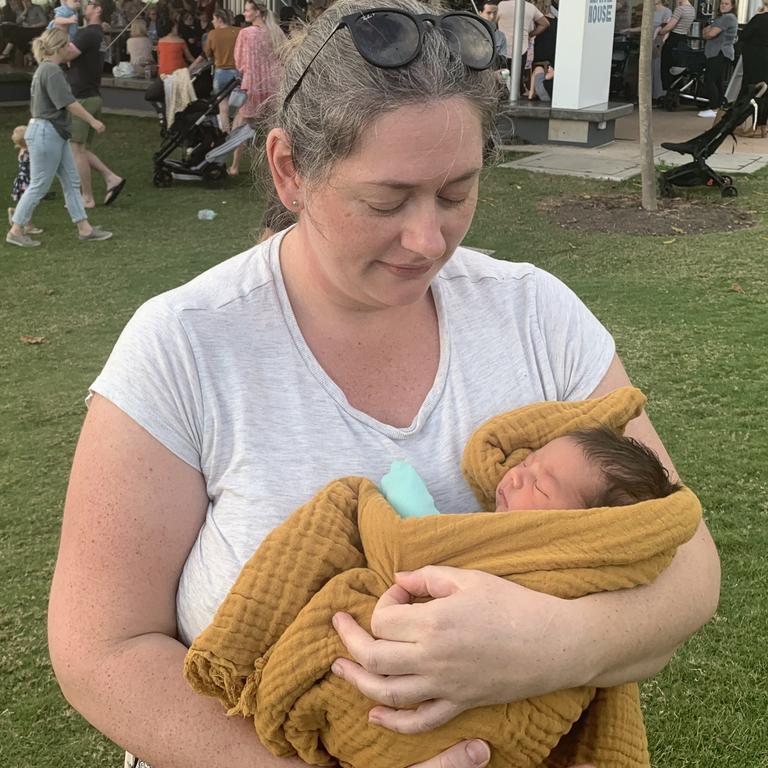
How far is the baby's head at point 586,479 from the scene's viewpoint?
1667 mm

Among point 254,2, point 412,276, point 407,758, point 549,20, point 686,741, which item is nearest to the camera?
point 407,758

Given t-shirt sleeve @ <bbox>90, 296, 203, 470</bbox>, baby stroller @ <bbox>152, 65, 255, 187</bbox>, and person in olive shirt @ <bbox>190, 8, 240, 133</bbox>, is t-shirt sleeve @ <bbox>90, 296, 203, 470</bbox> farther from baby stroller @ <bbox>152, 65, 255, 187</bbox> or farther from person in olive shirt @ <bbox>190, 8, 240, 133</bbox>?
person in olive shirt @ <bbox>190, 8, 240, 133</bbox>

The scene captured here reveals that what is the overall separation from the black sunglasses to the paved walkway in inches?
399

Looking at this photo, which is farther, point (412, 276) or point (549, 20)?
point (549, 20)

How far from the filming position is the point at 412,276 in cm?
166

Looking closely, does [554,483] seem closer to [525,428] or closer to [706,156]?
[525,428]

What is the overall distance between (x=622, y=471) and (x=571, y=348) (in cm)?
31

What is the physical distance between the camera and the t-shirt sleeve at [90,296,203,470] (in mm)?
1528

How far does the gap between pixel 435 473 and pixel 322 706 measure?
0.47 metres

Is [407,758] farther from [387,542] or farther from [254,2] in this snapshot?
[254,2]

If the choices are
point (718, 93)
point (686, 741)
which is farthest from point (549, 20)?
point (686, 741)

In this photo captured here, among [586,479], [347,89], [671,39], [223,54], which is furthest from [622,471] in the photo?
[671,39]

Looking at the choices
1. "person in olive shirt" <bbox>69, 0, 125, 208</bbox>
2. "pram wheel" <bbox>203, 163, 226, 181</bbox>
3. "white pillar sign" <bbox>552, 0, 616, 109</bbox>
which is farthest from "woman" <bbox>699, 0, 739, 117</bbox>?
"person in olive shirt" <bbox>69, 0, 125, 208</bbox>

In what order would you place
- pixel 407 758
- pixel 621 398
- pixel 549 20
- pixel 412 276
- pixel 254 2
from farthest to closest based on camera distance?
pixel 549 20
pixel 254 2
pixel 621 398
pixel 412 276
pixel 407 758
